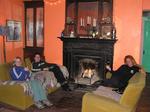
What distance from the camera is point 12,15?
6750 millimetres

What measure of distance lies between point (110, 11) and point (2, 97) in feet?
10.8

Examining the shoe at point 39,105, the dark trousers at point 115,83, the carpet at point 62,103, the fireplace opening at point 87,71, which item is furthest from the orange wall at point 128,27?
the shoe at point 39,105

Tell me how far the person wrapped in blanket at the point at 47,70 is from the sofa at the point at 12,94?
706 mm

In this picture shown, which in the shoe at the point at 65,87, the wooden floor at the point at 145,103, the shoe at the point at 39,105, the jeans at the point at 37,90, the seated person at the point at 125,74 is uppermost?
the seated person at the point at 125,74

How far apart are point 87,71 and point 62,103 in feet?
5.73

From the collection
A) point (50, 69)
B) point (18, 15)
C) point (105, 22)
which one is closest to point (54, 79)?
point (50, 69)

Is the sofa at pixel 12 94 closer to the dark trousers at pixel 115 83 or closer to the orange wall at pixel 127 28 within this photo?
the dark trousers at pixel 115 83

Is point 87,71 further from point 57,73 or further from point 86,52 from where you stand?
point 57,73

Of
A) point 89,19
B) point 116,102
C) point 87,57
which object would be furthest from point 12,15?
point 116,102

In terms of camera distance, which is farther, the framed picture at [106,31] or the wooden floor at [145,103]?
the framed picture at [106,31]

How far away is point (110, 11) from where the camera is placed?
5656 millimetres

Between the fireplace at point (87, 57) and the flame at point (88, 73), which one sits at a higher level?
the fireplace at point (87, 57)

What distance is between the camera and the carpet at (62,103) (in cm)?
417

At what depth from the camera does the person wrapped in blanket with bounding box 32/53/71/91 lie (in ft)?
16.7
